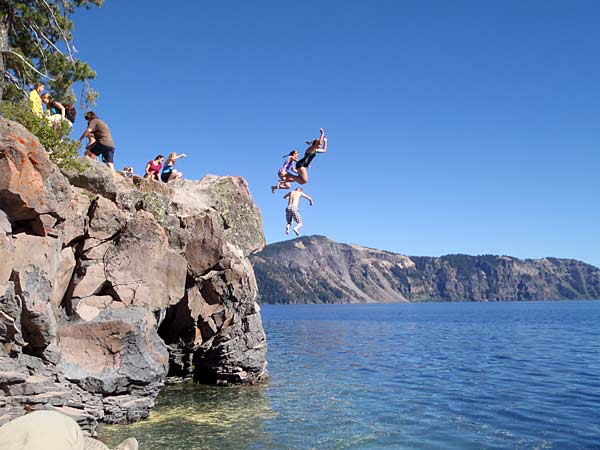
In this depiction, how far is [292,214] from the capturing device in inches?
757

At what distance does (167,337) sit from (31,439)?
18.5m

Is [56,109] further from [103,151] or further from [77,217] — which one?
[77,217]

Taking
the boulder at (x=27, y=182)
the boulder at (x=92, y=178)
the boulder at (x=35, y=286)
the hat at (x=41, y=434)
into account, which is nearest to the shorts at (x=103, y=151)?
the boulder at (x=92, y=178)

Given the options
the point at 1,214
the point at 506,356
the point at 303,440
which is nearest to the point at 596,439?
the point at 303,440

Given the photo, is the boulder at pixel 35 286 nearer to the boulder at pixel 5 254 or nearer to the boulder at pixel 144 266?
the boulder at pixel 5 254

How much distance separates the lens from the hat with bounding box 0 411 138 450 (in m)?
7.18

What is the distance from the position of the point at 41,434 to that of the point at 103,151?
614 inches

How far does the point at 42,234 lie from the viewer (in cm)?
1527

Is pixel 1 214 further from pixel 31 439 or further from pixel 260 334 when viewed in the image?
pixel 260 334

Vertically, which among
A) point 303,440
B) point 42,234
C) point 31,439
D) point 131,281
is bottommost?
point 303,440

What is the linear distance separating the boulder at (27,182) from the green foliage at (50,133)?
7.45 feet

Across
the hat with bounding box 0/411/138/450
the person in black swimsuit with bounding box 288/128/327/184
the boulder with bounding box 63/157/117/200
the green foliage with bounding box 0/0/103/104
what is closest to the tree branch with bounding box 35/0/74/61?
the green foliage with bounding box 0/0/103/104

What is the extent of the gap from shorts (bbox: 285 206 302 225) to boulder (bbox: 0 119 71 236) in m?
7.78

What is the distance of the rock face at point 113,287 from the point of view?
46.7 feet
